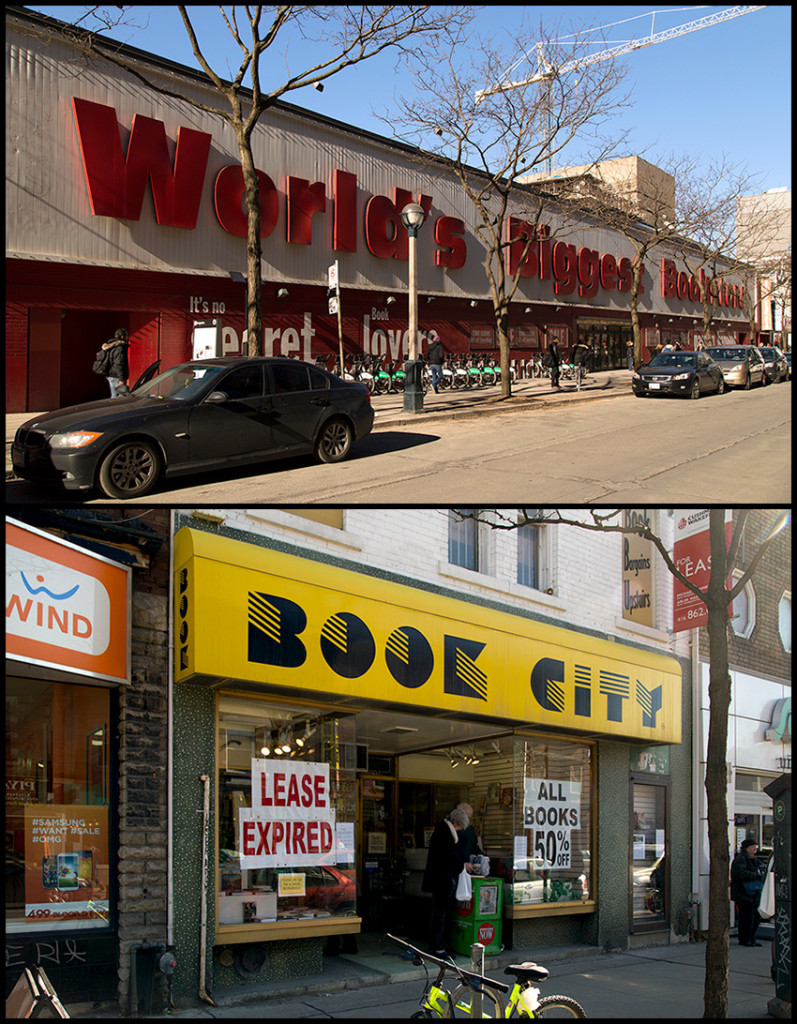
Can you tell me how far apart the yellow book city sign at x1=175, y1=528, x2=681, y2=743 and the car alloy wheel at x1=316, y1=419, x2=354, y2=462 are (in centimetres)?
329

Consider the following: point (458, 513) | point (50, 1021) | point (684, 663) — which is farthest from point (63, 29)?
point (50, 1021)

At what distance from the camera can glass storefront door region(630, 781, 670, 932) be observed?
48.6 feet

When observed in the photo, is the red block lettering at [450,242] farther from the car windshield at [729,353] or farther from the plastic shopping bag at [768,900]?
the plastic shopping bag at [768,900]

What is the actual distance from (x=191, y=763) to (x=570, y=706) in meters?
5.84

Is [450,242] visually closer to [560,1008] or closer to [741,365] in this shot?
[741,365]

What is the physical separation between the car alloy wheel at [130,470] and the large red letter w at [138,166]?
1125cm

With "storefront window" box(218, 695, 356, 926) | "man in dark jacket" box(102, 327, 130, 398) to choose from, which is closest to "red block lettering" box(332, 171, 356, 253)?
"man in dark jacket" box(102, 327, 130, 398)

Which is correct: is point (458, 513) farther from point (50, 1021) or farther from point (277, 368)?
point (50, 1021)

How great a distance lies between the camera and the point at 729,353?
31062 millimetres

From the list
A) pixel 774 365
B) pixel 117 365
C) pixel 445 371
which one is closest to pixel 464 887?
pixel 117 365

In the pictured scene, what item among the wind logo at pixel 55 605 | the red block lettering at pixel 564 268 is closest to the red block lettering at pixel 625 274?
the red block lettering at pixel 564 268

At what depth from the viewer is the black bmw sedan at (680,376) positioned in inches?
1045

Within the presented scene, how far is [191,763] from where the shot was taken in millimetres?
9328

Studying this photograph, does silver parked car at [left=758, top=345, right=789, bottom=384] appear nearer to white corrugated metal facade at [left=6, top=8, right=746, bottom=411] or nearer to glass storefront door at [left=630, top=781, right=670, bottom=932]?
white corrugated metal facade at [left=6, top=8, right=746, bottom=411]
